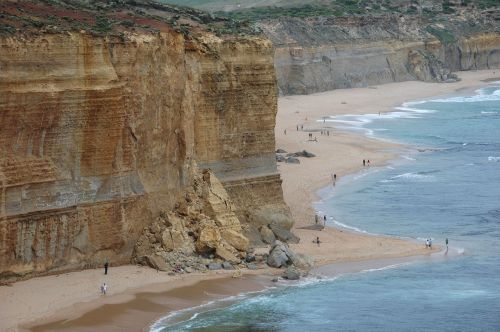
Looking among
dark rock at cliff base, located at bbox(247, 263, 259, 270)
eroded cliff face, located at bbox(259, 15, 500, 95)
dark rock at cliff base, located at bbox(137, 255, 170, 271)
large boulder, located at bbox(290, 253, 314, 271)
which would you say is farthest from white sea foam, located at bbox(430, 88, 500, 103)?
dark rock at cliff base, located at bbox(137, 255, 170, 271)

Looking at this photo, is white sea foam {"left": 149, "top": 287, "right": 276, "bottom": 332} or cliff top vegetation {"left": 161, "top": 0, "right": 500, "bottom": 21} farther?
cliff top vegetation {"left": 161, "top": 0, "right": 500, "bottom": 21}

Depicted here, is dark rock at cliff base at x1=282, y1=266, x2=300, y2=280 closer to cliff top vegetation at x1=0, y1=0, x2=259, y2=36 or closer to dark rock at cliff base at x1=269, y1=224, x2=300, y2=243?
dark rock at cliff base at x1=269, y1=224, x2=300, y2=243

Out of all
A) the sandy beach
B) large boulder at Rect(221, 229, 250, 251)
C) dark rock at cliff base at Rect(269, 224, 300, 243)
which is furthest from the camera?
dark rock at cliff base at Rect(269, 224, 300, 243)

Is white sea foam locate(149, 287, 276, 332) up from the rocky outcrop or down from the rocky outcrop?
down

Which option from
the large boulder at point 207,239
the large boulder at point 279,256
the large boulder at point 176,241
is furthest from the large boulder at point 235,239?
the large boulder at point 176,241

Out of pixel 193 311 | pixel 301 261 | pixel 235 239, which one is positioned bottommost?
pixel 193 311

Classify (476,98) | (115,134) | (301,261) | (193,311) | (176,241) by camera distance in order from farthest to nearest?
(476,98) < (301,261) < (176,241) < (115,134) < (193,311)

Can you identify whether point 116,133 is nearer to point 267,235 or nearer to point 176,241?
point 176,241

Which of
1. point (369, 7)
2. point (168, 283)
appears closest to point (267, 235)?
point (168, 283)
